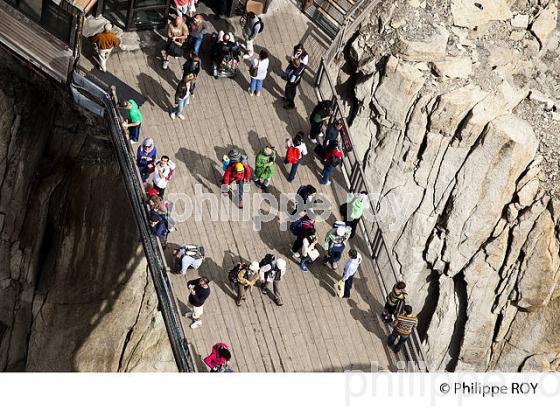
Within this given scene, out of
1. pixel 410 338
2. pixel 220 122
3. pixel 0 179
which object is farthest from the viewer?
pixel 0 179

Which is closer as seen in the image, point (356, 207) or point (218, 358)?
point (218, 358)

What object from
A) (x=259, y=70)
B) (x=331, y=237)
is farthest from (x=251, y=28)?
(x=331, y=237)

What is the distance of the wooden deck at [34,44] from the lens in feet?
122

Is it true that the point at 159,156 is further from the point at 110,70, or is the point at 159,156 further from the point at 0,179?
the point at 0,179

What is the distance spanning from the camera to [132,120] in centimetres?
3584

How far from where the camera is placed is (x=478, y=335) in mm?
45812

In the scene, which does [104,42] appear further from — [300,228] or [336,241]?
[336,241]

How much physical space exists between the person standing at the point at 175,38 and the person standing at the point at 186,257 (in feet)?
21.9

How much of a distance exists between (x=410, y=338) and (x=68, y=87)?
40.9ft

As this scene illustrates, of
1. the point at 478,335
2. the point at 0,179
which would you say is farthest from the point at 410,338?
the point at 0,179

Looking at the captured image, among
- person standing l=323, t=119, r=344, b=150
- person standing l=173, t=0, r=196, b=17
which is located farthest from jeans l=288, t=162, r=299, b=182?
person standing l=173, t=0, r=196, b=17

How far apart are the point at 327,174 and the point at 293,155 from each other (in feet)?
4.58

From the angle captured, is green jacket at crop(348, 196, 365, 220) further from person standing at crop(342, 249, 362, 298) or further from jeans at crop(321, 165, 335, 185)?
jeans at crop(321, 165, 335, 185)

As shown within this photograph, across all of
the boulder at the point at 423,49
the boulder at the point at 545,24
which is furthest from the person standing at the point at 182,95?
the boulder at the point at 545,24
